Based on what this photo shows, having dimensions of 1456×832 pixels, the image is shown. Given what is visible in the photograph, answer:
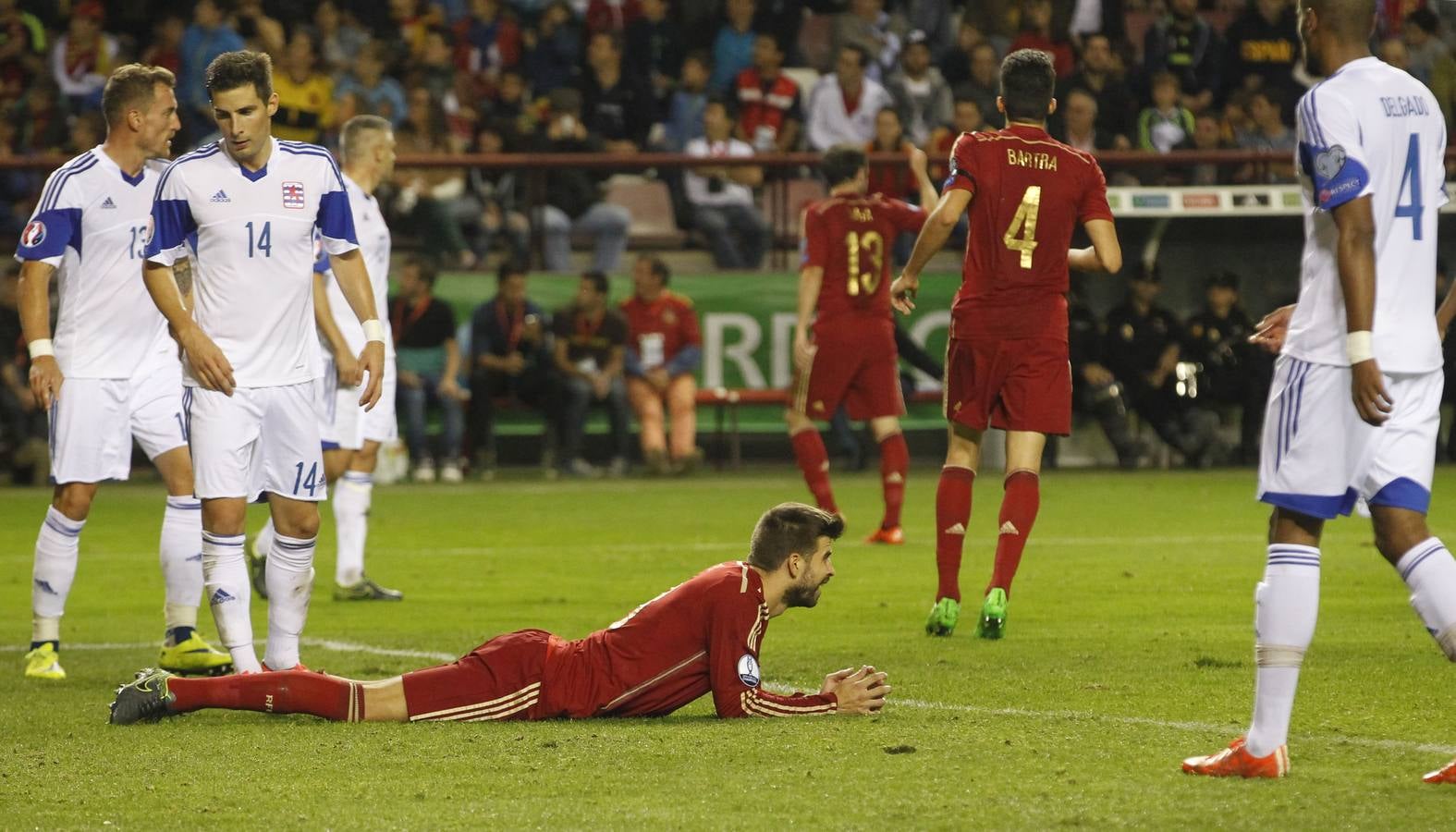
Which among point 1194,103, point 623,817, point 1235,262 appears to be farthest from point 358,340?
point 1194,103

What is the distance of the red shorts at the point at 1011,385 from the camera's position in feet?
27.6

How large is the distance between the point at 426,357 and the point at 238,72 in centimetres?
1149

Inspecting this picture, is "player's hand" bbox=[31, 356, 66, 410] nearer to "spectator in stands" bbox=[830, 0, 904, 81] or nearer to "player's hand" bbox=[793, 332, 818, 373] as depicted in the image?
"player's hand" bbox=[793, 332, 818, 373]

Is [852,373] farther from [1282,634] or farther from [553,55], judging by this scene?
[553,55]

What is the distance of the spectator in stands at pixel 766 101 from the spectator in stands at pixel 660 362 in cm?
236

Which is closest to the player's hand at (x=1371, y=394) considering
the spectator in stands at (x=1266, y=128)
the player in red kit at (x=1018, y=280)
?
the player in red kit at (x=1018, y=280)

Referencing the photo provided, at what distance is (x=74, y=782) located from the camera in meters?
5.35

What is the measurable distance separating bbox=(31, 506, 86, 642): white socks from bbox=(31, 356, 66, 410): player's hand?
20.8 inches

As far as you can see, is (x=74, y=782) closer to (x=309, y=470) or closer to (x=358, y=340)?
(x=309, y=470)

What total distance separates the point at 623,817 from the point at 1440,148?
2586 millimetres

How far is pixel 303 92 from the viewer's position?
19.2 m

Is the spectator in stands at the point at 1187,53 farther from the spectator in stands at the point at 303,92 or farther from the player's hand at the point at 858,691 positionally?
the player's hand at the point at 858,691

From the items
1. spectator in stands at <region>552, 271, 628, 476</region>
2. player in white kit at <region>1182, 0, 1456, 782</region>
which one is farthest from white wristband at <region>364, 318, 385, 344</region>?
spectator in stands at <region>552, 271, 628, 476</region>

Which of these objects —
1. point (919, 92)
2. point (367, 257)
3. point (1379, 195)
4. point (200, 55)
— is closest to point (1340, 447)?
point (1379, 195)
